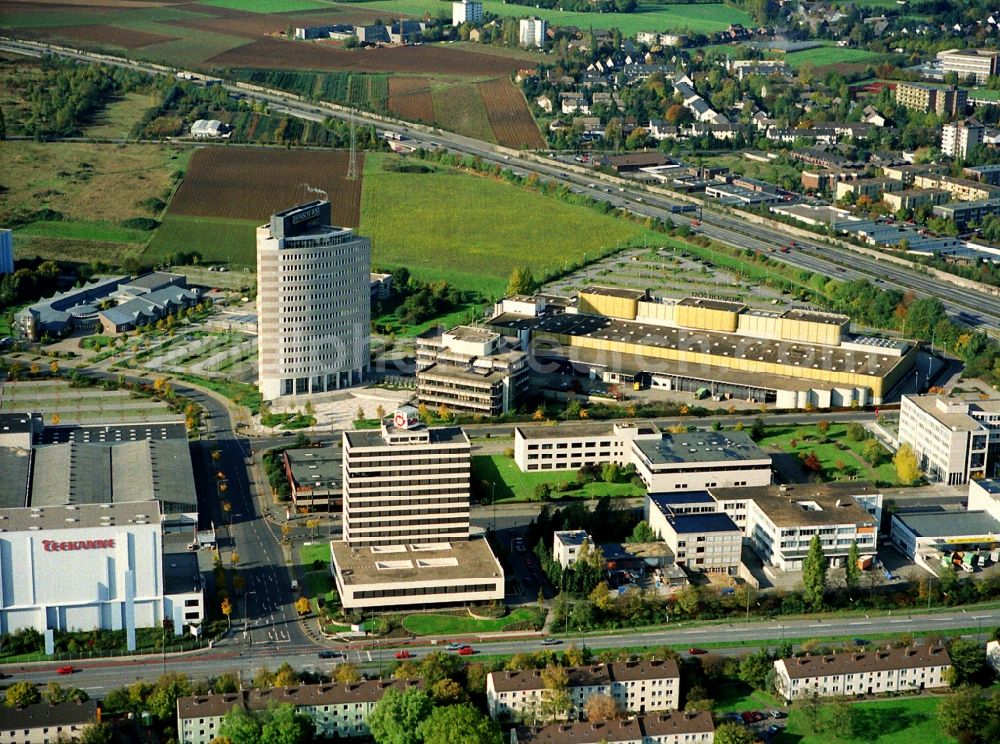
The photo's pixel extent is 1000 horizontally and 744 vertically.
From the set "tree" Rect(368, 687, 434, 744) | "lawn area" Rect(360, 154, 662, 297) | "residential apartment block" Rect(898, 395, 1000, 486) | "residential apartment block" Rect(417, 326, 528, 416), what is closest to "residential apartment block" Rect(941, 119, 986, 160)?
"lawn area" Rect(360, 154, 662, 297)

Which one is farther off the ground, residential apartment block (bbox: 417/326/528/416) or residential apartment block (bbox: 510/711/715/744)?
residential apartment block (bbox: 417/326/528/416)

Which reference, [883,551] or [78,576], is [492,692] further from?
[883,551]

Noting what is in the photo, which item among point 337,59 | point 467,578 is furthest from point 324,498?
point 337,59

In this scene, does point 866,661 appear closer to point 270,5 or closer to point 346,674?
point 346,674

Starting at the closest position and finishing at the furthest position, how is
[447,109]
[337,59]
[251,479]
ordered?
[251,479]
[447,109]
[337,59]

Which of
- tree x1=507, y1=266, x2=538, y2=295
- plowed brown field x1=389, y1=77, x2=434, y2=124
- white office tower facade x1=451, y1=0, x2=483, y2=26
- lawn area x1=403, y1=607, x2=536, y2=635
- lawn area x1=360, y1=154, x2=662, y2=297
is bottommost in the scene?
lawn area x1=403, y1=607, x2=536, y2=635

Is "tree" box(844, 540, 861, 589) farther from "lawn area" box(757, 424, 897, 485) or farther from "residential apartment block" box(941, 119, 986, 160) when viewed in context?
"residential apartment block" box(941, 119, 986, 160)
